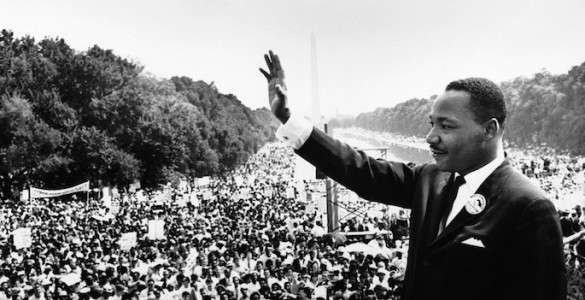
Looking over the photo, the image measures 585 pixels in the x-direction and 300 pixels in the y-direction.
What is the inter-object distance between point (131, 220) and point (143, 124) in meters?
17.2

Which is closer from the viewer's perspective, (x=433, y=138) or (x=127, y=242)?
(x=433, y=138)

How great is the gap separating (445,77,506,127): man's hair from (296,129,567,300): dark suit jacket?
198 millimetres

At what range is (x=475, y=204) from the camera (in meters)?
1.70

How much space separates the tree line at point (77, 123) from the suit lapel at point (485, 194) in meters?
32.5

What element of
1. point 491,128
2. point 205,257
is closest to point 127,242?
point 205,257

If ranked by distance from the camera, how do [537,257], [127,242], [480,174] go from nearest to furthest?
[537,257], [480,174], [127,242]

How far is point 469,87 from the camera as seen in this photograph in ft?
5.62

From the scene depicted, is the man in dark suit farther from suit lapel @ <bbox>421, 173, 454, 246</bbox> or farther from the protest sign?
the protest sign

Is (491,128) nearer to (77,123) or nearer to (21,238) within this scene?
(21,238)

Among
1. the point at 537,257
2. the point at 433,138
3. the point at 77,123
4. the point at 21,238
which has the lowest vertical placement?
the point at 21,238

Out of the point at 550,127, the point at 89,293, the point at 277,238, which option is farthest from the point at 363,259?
the point at 550,127

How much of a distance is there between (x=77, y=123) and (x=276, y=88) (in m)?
35.4

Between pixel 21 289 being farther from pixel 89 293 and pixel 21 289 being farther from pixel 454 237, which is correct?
pixel 454 237

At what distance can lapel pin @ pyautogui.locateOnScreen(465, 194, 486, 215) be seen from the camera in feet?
5.54
